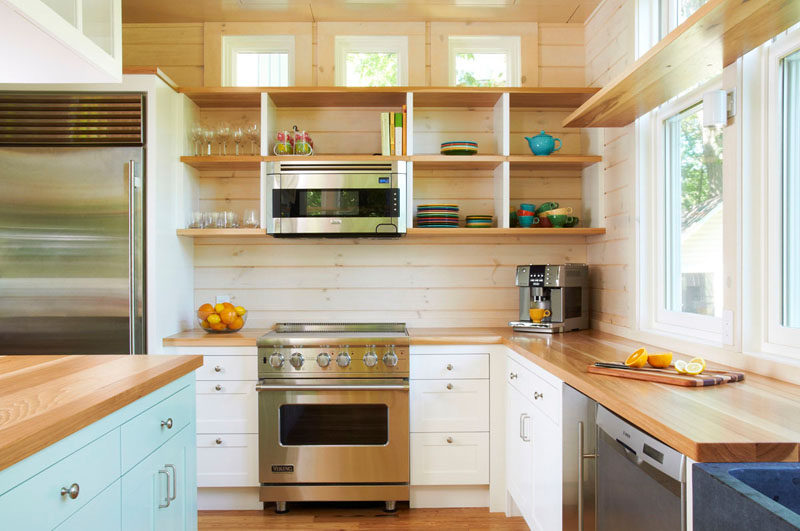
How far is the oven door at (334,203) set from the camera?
3.13m

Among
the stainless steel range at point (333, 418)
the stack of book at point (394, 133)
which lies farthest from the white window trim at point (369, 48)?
the stainless steel range at point (333, 418)

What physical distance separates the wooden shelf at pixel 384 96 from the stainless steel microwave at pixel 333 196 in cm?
39

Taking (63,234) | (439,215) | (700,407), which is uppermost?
(439,215)

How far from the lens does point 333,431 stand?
114 inches

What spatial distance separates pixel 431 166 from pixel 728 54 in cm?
172

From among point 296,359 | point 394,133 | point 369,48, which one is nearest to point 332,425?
point 296,359

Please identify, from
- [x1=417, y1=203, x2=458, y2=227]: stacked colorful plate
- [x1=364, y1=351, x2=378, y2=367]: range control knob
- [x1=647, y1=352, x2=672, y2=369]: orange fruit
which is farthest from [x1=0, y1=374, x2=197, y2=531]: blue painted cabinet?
[x1=417, y1=203, x2=458, y2=227]: stacked colorful plate

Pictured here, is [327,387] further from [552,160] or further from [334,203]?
[552,160]

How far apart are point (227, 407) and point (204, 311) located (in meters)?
0.55

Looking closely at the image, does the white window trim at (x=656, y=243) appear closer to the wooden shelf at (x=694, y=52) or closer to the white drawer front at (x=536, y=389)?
the wooden shelf at (x=694, y=52)

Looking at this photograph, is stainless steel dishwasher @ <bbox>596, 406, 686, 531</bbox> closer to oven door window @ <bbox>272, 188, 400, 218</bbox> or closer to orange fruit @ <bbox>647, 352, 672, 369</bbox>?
orange fruit @ <bbox>647, 352, 672, 369</bbox>

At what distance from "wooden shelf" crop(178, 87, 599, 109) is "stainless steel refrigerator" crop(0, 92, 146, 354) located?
65 centimetres

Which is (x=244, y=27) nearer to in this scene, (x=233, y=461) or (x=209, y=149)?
(x=209, y=149)

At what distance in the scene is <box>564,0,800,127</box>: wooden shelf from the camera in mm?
1538
